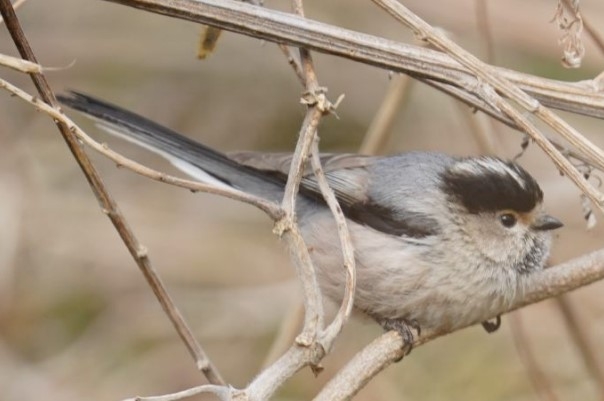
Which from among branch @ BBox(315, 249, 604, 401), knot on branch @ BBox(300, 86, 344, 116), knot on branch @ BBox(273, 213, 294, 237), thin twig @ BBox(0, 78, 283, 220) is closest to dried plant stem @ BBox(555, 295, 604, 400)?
branch @ BBox(315, 249, 604, 401)

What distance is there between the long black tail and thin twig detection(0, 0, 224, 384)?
0.54m

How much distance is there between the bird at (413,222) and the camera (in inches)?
133

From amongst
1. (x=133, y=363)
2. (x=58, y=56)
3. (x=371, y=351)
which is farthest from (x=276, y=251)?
(x=371, y=351)

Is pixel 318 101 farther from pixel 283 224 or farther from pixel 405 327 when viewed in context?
→ pixel 405 327

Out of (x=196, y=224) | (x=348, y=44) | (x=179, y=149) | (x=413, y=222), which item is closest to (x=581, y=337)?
(x=413, y=222)

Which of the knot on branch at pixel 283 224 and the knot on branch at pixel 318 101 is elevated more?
the knot on branch at pixel 318 101

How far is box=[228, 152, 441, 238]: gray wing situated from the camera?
11.5 feet

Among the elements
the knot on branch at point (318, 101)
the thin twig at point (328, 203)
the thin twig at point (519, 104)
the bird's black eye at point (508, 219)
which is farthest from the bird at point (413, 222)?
the thin twig at point (519, 104)

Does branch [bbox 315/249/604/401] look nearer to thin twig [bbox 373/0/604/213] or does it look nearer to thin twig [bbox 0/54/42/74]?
thin twig [bbox 373/0/604/213]

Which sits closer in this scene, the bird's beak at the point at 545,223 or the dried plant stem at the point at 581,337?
the bird's beak at the point at 545,223

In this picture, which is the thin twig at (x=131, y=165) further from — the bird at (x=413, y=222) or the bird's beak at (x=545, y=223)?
the bird's beak at (x=545, y=223)

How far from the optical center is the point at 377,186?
11.8 ft

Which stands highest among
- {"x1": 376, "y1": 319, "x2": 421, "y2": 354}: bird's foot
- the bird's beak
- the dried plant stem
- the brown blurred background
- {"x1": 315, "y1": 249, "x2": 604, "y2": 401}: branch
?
the brown blurred background

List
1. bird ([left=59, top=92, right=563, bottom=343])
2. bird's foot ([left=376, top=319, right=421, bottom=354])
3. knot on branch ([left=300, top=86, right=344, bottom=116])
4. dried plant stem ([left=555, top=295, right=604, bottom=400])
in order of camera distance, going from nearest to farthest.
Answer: knot on branch ([left=300, top=86, right=344, bottom=116])
bird's foot ([left=376, top=319, right=421, bottom=354])
bird ([left=59, top=92, right=563, bottom=343])
dried plant stem ([left=555, top=295, right=604, bottom=400])
